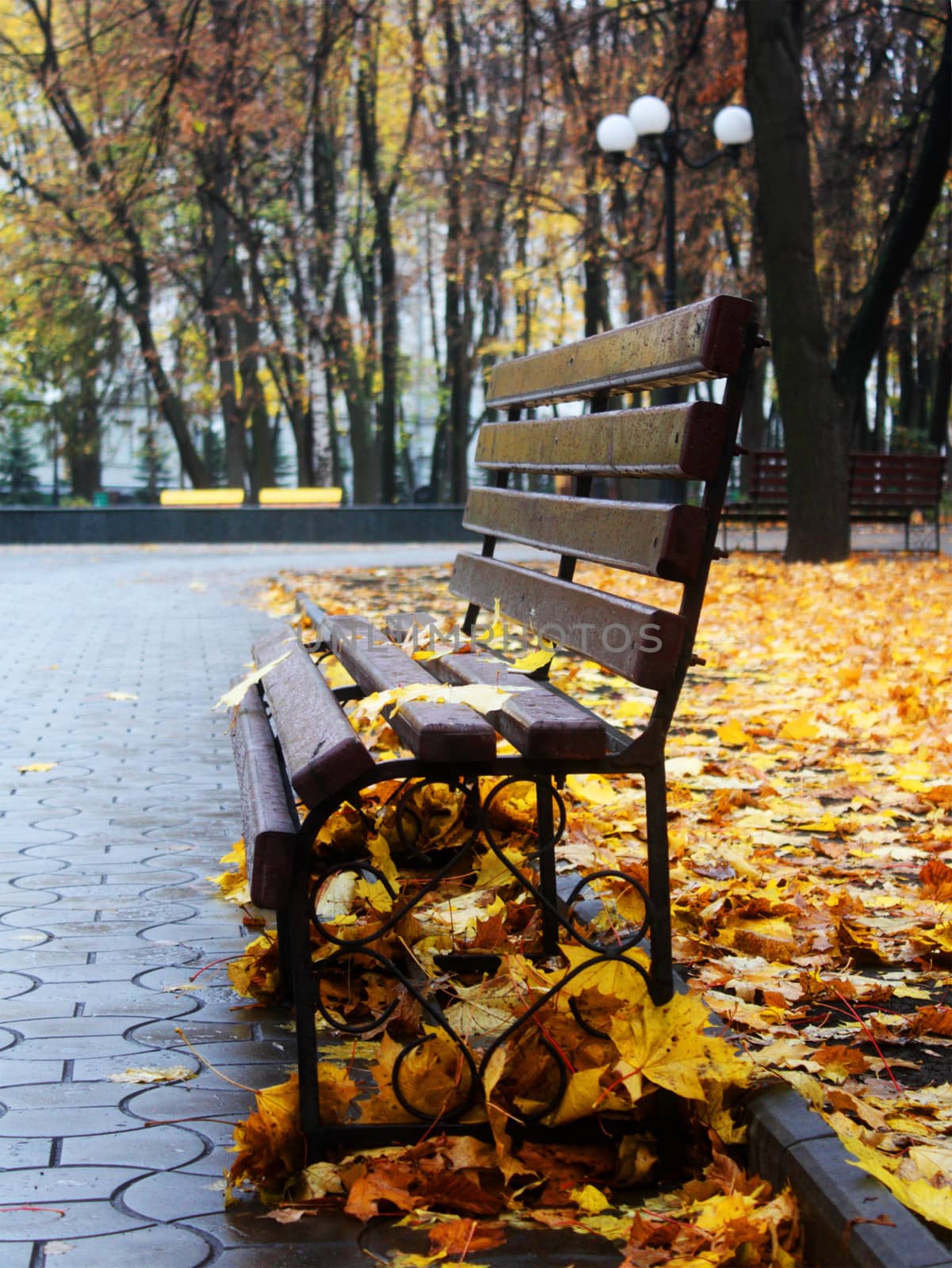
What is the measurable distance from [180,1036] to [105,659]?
572 centimetres

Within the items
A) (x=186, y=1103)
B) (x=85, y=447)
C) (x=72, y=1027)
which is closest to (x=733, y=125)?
(x=72, y=1027)

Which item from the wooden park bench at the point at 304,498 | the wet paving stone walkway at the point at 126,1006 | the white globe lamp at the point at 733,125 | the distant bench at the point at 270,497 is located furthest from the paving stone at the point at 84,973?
the wooden park bench at the point at 304,498

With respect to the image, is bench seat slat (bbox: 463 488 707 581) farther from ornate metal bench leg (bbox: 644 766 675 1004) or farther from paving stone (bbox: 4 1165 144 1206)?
paving stone (bbox: 4 1165 144 1206)

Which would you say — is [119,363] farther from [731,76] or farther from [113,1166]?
[113,1166]

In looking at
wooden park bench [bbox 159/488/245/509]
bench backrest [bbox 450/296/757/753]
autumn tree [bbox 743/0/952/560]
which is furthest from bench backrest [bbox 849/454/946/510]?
bench backrest [bbox 450/296/757/753]

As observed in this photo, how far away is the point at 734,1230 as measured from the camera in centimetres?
195

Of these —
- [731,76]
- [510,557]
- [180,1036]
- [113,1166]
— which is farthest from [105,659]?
[731,76]

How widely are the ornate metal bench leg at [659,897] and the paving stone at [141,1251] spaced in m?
0.82

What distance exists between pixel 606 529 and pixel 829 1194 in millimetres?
1327

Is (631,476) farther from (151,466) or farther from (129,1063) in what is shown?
(151,466)

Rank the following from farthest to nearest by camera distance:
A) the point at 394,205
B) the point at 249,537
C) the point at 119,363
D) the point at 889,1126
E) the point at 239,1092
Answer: the point at 394,205 < the point at 119,363 < the point at 249,537 < the point at 239,1092 < the point at 889,1126

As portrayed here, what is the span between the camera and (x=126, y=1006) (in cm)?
292

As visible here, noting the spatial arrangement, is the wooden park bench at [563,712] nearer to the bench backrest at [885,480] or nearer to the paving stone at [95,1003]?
the paving stone at [95,1003]

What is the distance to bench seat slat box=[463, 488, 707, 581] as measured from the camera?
2.42 metres
